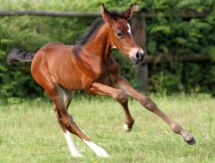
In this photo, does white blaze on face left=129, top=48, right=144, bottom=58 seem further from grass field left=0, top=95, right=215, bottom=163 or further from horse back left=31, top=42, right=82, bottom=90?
grass field left=0, top=95, right=215, bottom=163

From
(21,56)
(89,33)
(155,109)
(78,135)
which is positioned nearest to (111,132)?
(21,56)

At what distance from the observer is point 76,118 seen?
12219mm

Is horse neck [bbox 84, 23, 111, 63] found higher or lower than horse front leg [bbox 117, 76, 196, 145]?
higher

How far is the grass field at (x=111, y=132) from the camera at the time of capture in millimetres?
7926

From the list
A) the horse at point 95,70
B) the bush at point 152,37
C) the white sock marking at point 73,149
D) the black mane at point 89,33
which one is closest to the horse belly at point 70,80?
the horse at point 95,70

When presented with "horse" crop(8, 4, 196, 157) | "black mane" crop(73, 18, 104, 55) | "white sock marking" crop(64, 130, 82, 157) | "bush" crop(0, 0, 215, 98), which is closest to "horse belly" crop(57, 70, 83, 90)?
"horse" crop(8, 4, 196, 157)

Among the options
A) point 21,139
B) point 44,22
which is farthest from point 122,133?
point 44,22

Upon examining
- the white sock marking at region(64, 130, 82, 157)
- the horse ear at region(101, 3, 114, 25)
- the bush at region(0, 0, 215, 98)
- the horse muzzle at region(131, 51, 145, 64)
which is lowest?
the bush at region(0, 0, 215, 98)

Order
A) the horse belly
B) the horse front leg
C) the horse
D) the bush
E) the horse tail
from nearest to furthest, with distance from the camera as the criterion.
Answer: the horse front leg < the horse < the horse belly < the horse tail < the bush

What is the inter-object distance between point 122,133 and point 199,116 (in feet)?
6.65

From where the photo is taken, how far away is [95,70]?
26.4 feet

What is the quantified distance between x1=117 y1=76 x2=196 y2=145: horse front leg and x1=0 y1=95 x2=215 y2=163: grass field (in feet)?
0.84

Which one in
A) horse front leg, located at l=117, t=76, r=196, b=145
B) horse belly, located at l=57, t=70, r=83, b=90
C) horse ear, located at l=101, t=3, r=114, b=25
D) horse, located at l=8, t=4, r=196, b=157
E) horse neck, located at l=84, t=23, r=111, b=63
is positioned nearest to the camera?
horse front leg, located at l=117, t=76, r=196, b=145

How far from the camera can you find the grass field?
26.0 feet
